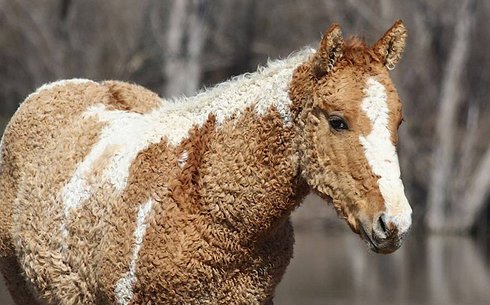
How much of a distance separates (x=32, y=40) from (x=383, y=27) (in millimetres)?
7776

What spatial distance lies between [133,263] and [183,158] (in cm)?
53

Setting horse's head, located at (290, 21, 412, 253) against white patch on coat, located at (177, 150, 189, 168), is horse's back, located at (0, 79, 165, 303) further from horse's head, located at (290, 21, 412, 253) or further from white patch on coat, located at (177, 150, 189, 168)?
horse's head, located at (290, 21, 412, 253)

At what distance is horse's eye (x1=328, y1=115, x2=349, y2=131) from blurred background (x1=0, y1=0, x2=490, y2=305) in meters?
11.2

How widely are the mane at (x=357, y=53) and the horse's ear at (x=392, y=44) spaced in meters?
0.09

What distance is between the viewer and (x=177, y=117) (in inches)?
189

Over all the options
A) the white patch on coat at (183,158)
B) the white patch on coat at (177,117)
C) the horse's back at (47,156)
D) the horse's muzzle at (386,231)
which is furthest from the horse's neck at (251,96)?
the horse's back at (47,156)

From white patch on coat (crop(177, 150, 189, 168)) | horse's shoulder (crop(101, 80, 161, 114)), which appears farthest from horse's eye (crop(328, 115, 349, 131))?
horse's shoulder (crop(101, 80, 161, 114))

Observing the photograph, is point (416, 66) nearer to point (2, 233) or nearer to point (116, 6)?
point (116, 6)

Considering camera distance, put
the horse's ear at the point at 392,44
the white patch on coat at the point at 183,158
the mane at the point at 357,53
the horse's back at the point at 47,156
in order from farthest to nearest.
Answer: the horse's back at the point at 47,156
the white patch on coat at the point at 183,158
the horse's ear at the point at 392,44
the mane at the point at 357,53

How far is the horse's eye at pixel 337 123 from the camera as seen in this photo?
3967 millimetres

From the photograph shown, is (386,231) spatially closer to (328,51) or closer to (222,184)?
(328,51)

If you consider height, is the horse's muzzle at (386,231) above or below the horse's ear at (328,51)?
below

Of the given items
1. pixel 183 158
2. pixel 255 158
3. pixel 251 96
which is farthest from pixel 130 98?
pixel 255 158

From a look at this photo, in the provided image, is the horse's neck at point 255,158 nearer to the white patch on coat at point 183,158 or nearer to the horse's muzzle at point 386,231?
the white patch on coat at point 183,158
